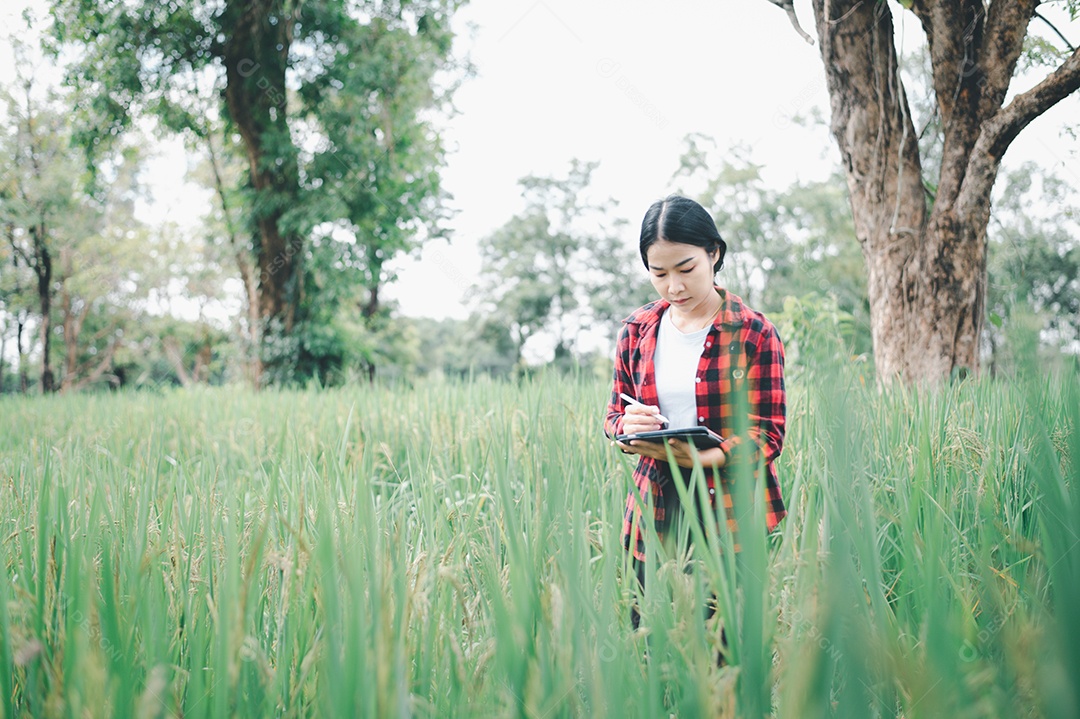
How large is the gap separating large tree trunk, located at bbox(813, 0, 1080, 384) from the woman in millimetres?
2770

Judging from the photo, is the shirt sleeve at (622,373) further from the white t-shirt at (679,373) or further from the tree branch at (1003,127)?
the tree branch at (1003,127)

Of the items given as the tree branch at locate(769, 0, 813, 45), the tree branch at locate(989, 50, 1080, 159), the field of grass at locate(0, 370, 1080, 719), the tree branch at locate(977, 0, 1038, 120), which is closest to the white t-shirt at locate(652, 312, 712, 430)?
the field of grass at locate(0, 370, 1080, 719)

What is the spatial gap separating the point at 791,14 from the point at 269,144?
29.4 feet

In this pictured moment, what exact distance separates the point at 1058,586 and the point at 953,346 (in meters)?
4.19

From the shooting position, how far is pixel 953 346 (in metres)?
4.11

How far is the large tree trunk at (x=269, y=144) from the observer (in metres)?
10.4

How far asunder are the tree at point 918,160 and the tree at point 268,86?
802 cm

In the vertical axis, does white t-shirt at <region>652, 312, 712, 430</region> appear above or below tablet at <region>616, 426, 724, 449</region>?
above

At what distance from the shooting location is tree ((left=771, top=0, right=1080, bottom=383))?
3.79 m

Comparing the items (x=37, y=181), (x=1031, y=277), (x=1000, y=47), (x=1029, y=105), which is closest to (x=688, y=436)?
(x=1029, y=105)

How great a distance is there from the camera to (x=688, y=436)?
48.2 inches

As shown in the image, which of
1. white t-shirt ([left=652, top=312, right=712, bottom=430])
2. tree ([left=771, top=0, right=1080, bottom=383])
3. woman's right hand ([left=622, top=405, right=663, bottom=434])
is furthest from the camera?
tree ([left=771, top=0, right=1080, bottom=383])

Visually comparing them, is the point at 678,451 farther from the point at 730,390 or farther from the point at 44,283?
the point at 44,283

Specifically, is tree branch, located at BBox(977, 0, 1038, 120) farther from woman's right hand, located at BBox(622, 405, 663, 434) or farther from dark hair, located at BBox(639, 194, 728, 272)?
woman's right hand, located at BBox(622, 405, 663, 434)
